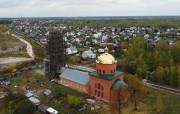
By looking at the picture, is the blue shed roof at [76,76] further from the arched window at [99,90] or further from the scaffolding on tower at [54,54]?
the arched window at [99,90]

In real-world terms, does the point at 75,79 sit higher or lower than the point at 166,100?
higher

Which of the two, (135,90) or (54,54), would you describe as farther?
(54,54)

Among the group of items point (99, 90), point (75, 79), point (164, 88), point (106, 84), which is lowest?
point (164, 88)

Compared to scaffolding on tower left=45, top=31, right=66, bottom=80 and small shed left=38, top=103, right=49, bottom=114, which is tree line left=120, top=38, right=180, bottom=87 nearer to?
scaffolding on tower left=45, top=31, right=66, bottom=80

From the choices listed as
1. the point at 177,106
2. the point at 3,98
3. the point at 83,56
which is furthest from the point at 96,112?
the point at 83,56

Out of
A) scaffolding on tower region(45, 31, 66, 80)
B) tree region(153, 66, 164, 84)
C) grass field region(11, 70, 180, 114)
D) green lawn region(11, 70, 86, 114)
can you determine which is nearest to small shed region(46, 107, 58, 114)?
green lawn region(11, 70, 86, 114)

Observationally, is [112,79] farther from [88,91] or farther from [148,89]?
[148,89]

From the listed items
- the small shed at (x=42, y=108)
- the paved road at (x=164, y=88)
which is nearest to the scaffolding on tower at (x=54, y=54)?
the small shed at (x=42, y=108)

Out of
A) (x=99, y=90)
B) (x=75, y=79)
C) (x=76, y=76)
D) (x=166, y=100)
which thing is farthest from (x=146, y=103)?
(x=76, y=76)

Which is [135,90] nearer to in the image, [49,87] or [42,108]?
[42,108]
